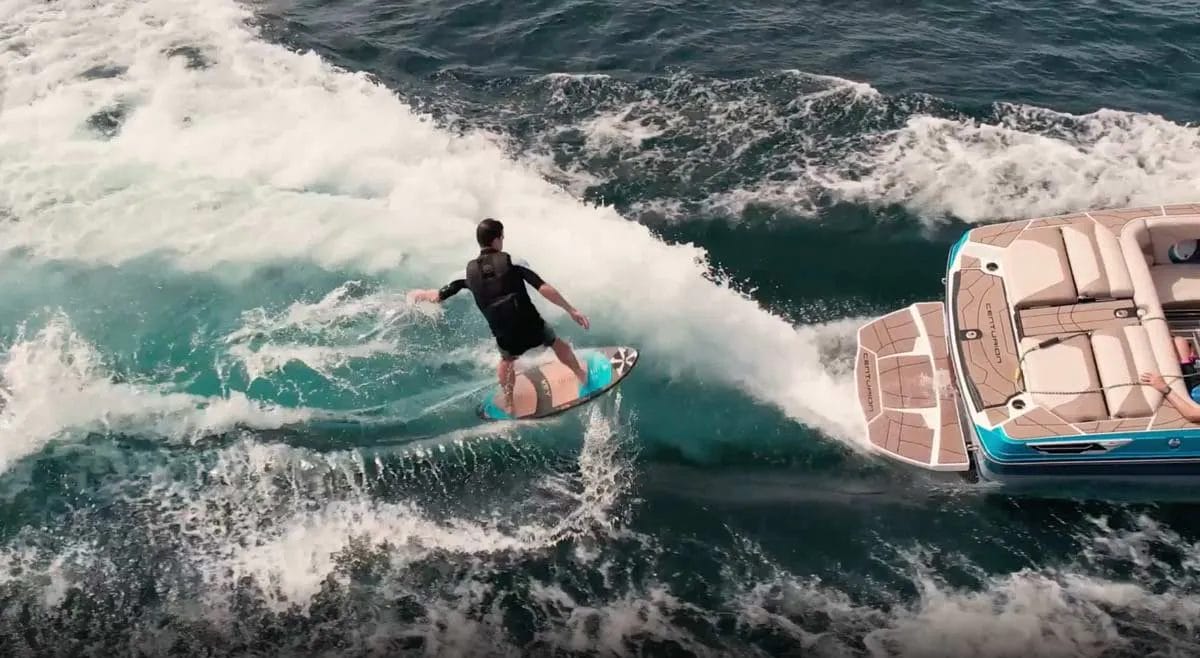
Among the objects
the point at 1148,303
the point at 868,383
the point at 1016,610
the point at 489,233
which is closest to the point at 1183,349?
the point at 1148,303

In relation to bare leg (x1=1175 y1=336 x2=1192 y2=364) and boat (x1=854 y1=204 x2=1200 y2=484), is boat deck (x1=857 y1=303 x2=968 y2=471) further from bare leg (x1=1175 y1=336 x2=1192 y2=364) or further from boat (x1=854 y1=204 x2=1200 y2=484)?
bare leg (x1=1175 y1=336 x2=1192 y2=364)

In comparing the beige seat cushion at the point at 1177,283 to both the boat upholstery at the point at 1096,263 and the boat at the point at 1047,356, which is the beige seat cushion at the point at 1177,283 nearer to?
the boat at the point at 1047,356

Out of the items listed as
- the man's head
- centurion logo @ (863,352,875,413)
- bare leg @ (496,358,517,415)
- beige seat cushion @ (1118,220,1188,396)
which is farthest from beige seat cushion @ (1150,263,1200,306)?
the man's head

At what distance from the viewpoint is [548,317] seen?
13.9 meters

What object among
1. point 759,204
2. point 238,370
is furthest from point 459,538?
point 759,204

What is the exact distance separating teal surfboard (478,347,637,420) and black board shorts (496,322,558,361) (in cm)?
111

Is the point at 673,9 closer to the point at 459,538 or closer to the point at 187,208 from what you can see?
the point at 187,208

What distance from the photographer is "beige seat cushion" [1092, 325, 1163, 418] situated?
10.5 meters

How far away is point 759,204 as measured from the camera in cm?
1622

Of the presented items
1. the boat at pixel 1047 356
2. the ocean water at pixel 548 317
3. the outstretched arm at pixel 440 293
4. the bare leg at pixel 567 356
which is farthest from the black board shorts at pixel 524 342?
the boat at pixel 1047 356

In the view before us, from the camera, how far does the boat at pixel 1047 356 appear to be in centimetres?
1062

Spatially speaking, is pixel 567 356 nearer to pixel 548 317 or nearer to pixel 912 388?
pixel 548 317

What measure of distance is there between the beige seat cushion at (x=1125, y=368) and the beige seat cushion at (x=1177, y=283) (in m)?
1.68

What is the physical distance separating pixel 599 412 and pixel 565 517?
181 centimetres
